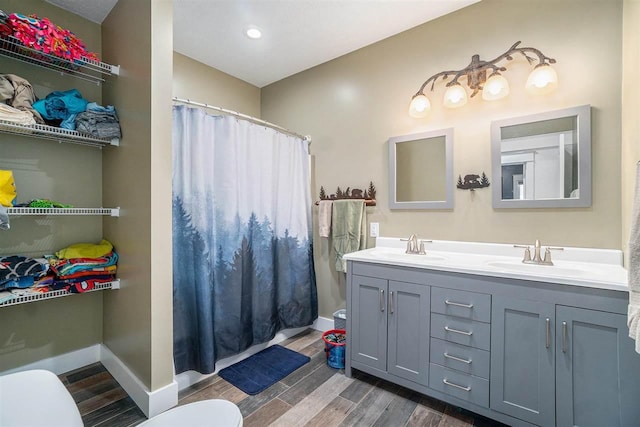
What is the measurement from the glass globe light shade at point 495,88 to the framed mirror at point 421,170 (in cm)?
31

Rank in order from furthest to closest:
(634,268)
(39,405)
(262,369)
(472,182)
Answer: (262,369) < (472,182) < (634,268) < (39,405)

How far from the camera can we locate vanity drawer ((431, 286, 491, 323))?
1.57m

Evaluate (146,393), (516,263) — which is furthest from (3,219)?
(516,263)

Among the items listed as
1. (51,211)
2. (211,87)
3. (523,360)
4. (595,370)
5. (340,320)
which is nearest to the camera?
(595,370)

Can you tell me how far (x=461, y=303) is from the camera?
1643 millimetres

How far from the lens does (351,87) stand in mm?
2695

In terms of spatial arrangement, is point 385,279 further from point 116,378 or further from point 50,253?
point 50,253

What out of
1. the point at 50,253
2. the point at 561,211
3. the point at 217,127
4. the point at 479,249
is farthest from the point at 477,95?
the point at 50,253

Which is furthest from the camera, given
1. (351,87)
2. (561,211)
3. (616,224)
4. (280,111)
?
(280,111)

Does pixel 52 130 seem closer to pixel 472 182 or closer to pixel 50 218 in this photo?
pixel 50 218

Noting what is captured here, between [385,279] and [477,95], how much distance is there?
1.44 metres

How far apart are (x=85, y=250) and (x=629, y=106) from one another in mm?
3260

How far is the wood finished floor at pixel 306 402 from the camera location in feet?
5.38

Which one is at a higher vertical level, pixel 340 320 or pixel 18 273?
pixel 18 273
